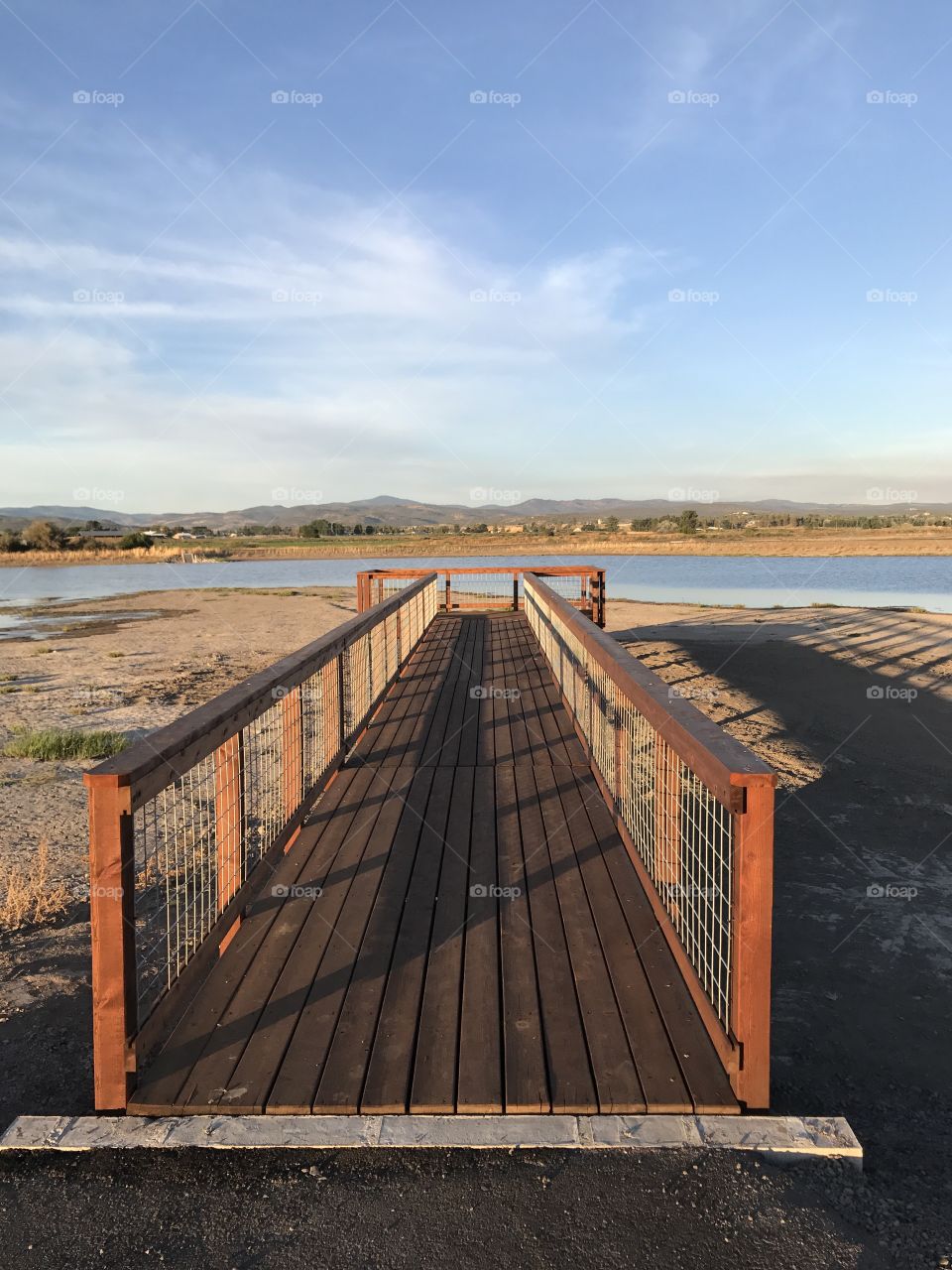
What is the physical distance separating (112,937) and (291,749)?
6.93 ft

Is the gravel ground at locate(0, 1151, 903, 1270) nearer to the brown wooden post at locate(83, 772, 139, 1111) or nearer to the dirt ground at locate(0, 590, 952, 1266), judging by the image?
the dirt ground at locate(0, 590, 952, 1266)

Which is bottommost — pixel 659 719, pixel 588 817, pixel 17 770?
pixel 17 770

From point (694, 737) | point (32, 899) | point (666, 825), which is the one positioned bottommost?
point (32, 899)

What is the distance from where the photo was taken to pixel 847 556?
201ft

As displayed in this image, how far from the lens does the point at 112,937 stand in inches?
90.8

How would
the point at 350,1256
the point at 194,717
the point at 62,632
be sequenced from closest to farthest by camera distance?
the point at 350,1256 < the point at 194,717 < the point at 62,632

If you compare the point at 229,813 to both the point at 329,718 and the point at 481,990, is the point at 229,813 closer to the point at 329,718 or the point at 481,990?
the point at 481,990

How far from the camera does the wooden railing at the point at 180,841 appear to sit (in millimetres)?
2275

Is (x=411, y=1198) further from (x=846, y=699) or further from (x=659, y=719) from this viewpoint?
(x=846, y=699)

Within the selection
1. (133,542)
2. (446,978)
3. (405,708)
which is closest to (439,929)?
(446,978)

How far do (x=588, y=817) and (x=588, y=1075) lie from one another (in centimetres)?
226

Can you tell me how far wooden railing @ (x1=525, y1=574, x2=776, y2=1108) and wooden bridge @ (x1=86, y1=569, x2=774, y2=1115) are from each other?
0.01m

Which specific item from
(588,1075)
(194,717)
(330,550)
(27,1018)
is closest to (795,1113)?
(588,1075)

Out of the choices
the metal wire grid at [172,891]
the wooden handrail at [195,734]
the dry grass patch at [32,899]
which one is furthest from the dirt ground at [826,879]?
the wooden handrail at [195,734]
